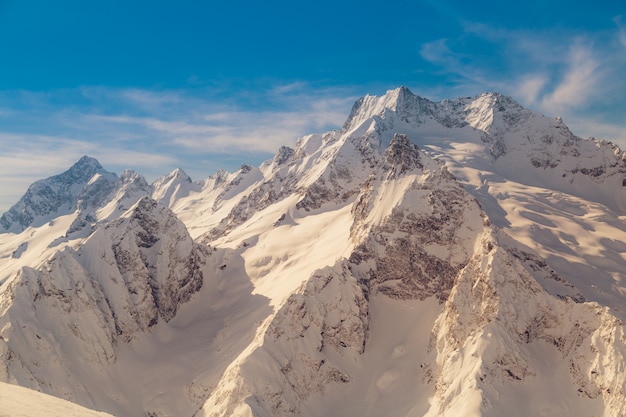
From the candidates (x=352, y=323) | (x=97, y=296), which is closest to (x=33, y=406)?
(x=352, y=323)

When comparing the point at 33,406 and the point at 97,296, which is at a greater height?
the point at 33,406

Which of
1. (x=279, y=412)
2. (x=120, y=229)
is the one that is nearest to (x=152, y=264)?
(x=120, y=229)

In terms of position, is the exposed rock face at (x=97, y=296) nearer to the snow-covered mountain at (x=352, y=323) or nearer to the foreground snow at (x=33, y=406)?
the snow-covered mountain at (x=352, y=323)

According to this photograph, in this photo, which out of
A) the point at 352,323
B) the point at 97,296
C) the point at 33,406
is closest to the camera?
the point at 33,406

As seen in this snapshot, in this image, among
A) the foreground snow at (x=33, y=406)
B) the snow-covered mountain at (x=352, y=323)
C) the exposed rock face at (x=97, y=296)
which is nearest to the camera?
the foreground snow at (x=33, y=406)

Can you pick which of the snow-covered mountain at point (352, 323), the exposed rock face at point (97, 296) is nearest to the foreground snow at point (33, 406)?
the snow-covered mountain at point (352, 323)

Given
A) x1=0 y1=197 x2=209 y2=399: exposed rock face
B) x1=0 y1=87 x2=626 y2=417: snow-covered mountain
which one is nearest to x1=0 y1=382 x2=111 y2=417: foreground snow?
x1=0 y1=87 x2=626 y2=417: snow-covered mountain

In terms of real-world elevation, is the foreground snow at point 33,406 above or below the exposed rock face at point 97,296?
above

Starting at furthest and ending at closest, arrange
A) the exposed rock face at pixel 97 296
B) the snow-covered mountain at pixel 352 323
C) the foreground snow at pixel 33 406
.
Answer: the exposed rock face at pixel 97 296
the snow-covered mountain at pixel 352 323
the foreground snow at pixel 33 406

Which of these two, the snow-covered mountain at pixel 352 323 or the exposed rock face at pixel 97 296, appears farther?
the exposed rock face at pixel 97 296

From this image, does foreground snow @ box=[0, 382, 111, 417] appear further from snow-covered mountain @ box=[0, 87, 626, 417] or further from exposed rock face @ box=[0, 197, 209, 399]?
exposed rock face @ box=[0, 197, 209, 399]

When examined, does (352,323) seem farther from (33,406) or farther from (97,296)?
(33,406)
